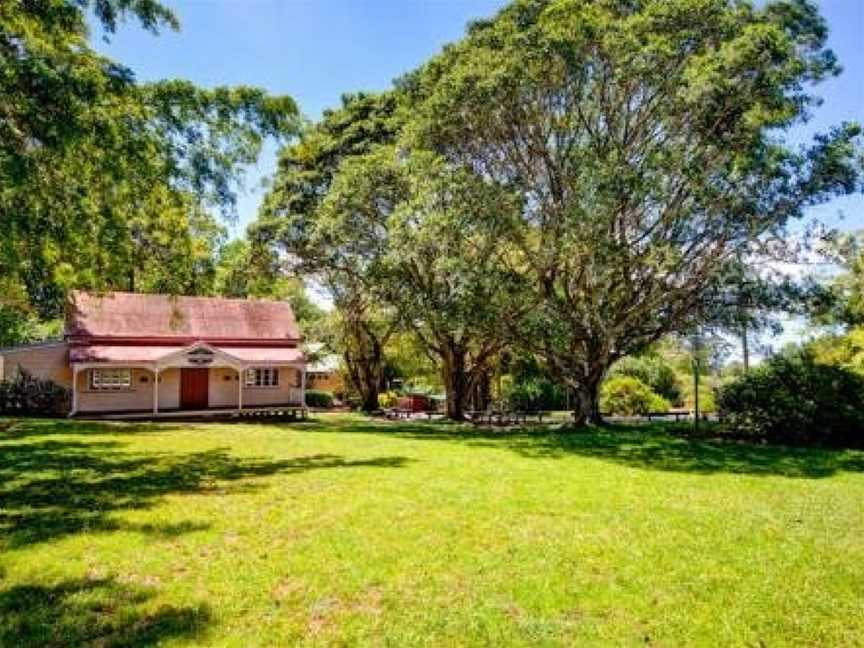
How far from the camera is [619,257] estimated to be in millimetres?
21938

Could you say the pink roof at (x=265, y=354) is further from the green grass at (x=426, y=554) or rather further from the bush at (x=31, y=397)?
the green grass at (x=426, y=554)

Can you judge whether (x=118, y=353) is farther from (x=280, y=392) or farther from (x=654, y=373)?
(x=654, y=373)

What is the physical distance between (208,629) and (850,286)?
1611 inches

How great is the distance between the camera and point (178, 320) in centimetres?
3306

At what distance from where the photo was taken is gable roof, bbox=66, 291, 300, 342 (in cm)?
3428

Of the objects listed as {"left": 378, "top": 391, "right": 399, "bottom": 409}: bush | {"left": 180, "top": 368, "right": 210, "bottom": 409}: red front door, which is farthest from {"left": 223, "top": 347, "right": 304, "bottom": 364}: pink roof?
{"left": 378, "top": 391, "right": 399, "bottom": 409}: bush

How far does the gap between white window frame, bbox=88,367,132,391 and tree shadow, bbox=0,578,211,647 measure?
28.3 meters

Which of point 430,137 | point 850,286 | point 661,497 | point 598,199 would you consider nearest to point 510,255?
point 430,137

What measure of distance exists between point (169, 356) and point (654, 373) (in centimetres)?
3508

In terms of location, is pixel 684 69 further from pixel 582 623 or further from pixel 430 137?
pixel 582 623

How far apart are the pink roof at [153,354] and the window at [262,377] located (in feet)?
3.12

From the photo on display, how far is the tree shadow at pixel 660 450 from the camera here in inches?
650

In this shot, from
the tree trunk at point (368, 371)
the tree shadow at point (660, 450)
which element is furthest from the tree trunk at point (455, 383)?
the tree trunk at point (368, 371)

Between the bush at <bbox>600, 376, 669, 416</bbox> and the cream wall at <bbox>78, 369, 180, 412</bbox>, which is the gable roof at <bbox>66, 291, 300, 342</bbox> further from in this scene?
the bush at <bbox>600, 376, 669, 416</bbox>
